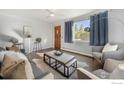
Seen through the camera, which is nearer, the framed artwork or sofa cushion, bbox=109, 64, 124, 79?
sofa cushion, bbox=109, 64, 124, 79

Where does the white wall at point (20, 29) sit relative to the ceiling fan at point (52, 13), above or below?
below

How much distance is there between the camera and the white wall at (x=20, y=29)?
5.23 ft

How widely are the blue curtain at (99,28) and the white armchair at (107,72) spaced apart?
24 cm

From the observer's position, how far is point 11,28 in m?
1.63

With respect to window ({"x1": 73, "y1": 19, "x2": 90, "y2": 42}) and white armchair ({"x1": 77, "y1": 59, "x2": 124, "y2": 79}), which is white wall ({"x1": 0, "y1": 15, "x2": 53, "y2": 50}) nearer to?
window ({"x1": 73, "y1": 19, "x2": 90, "y2": 42})

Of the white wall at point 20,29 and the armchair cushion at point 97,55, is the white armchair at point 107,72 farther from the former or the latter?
the white wall at point 20,29

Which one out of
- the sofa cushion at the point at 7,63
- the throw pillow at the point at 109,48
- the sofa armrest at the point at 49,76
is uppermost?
the throw pillow at the point at 109,48

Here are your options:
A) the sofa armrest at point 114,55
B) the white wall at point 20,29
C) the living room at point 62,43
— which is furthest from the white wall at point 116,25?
the white wall at point 20,29

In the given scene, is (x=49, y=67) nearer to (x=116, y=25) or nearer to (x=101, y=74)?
(x=101, y=74)

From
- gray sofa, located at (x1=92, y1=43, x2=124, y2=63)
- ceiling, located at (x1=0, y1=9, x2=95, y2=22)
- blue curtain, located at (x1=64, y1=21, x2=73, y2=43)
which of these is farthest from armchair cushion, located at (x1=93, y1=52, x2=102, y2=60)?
ceiling, located at (x1=0, y1=9, x2=95, y2=22)

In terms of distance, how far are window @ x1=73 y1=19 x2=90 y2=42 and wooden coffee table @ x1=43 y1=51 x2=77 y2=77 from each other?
0.25 metres

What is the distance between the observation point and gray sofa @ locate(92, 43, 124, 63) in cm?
159
